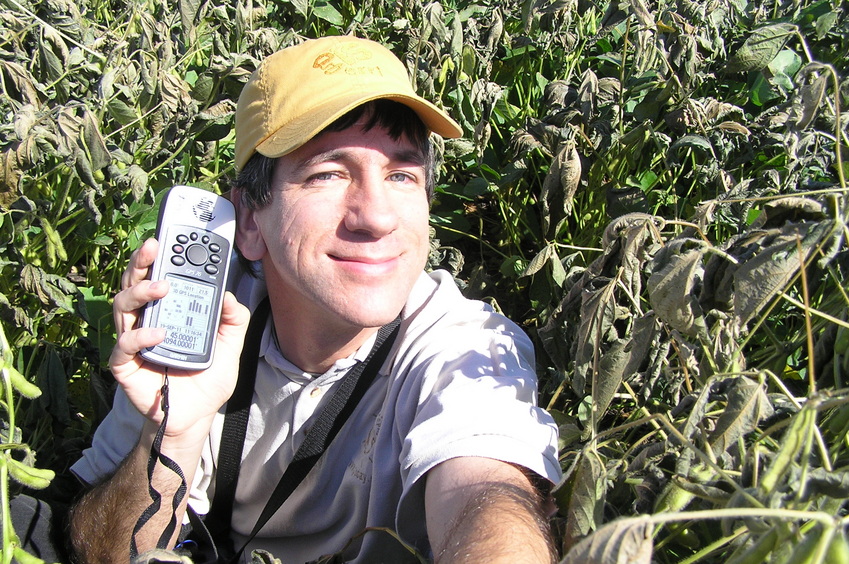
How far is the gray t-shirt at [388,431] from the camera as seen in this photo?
139 centimetres

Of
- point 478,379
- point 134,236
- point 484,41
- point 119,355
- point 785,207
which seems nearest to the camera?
point 785,207

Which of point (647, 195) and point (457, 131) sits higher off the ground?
point (457, 131)

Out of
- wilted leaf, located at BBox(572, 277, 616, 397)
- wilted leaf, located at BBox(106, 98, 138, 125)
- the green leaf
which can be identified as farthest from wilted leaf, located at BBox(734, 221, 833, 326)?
the green leaf

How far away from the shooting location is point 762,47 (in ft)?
6.39

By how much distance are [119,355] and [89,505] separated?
1.37 feet

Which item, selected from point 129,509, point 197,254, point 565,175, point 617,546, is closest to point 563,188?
point 565,175

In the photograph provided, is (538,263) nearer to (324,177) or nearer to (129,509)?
(324,177)

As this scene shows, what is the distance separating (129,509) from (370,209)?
0.80m

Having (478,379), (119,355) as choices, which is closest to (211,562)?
(119,355)

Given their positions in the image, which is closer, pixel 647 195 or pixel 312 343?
pixel 312 343

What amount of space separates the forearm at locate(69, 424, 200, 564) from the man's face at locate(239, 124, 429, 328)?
1.42 feet

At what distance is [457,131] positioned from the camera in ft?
6.04

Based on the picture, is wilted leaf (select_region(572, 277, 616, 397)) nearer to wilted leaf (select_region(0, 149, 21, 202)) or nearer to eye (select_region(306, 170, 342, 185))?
eye (select_region(306, 170, 342, 185))

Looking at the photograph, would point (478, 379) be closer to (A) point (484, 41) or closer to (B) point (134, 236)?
(B) point (134, 236)
